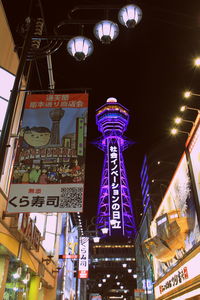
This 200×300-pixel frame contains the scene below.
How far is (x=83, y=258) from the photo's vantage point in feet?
96.0

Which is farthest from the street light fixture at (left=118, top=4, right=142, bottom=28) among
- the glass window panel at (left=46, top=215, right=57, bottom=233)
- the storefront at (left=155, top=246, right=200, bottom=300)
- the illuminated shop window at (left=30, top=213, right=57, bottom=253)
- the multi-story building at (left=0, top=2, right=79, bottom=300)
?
the glass window panel at (left=46, top=215, right=57, bottom=233)

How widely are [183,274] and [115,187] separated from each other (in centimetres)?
5729

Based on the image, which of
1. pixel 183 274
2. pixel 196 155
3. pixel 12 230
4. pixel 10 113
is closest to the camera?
pixel 10 113

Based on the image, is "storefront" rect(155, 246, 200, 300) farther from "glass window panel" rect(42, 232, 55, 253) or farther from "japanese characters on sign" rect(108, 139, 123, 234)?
"japanese characters on sign" rect(108, 139, 123, 234)

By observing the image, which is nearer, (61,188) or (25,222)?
(61,188)

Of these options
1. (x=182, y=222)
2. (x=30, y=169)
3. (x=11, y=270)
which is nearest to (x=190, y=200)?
(x=182, y=222)

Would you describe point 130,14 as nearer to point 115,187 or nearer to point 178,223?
point 178,223

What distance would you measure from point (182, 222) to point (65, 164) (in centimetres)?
665

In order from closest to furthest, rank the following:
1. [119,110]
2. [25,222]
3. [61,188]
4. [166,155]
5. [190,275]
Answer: [61,188]
[190,275]
[25,222]
[166,155]
[119,110]

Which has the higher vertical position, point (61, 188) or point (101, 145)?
point (101, 145)

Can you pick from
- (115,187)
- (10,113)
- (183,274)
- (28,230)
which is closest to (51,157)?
(10,113)

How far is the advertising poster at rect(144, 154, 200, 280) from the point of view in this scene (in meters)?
10.6

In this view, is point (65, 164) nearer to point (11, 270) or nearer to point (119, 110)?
point (11, 270)

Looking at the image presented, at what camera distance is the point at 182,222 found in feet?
37.0
